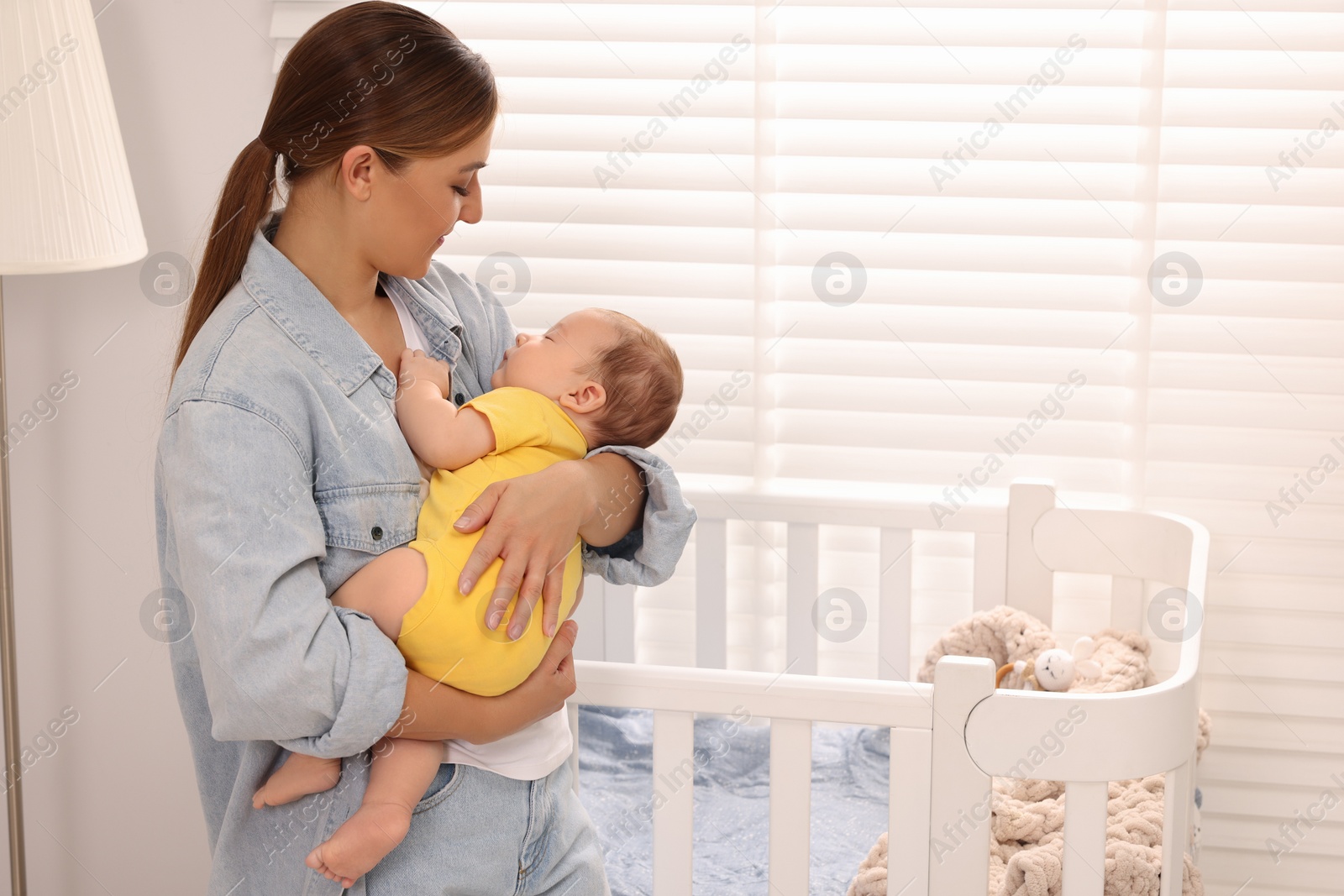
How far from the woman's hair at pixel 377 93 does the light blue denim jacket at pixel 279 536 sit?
3.8 inches

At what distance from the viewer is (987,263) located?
158 centimetres

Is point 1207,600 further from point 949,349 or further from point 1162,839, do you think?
point 1162,839

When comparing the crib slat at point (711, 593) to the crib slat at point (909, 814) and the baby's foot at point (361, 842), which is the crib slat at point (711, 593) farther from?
the baby's foot at point (361, 842)

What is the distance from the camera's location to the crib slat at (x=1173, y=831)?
1.00 metres

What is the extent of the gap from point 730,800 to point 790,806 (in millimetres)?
473

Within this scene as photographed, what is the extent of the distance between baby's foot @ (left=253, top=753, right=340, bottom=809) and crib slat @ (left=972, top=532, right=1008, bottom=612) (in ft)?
3.21

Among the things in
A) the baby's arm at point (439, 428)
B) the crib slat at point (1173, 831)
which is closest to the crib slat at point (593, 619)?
the baby's arm at point (439, 428)

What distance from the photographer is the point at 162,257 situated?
5.67 feet

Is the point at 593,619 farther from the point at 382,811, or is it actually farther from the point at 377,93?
the point at 377,93

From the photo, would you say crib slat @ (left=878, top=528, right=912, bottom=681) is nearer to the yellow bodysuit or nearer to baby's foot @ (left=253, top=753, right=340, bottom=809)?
the yellow bodysuit

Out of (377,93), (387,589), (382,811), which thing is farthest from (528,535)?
(377,93)

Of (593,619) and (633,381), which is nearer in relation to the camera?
(633,381)

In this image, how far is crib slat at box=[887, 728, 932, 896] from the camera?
100cm

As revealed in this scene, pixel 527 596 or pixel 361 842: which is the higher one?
pixel 527 596
